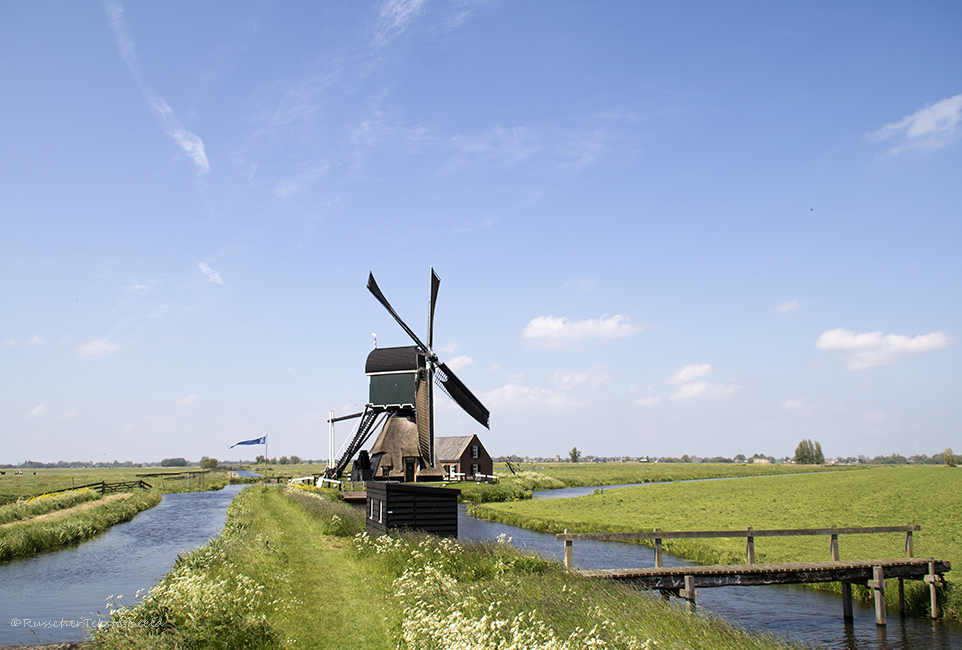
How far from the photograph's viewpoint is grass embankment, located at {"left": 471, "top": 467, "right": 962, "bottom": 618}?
1909 cm

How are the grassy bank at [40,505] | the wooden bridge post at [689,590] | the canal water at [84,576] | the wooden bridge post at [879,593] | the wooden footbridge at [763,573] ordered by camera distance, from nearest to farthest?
the canal water at [84,576] → the wooden bridge post at [689,590] → the wooden footbridge at [763,573] → the wooden bridge post at [879,593] → the grassy bank at [40,505]

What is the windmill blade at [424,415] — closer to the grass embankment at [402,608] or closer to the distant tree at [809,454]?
the grass embankment at [402,608]

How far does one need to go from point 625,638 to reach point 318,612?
226 inches

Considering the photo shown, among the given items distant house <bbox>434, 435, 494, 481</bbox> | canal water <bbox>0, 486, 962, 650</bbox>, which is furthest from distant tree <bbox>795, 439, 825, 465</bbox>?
canal water <bbox>0, 486, 962, 650</bbox>

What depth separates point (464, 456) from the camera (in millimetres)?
58844

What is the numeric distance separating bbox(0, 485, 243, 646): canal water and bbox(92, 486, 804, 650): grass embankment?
97.1 inches

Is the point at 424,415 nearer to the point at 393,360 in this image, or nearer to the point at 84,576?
the point at 393,360

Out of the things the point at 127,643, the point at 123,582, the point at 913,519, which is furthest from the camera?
the point at 913,519

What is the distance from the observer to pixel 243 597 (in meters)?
9.46

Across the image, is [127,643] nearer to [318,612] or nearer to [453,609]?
[318,612]

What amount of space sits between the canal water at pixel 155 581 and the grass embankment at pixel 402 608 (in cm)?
269

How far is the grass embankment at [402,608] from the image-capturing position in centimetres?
806

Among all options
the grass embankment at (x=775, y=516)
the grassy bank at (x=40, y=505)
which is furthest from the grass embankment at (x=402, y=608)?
the grassy bank at (x=40, y=505)

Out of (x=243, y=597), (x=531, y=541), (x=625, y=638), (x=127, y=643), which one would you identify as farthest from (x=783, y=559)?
(x=127, y=643)
